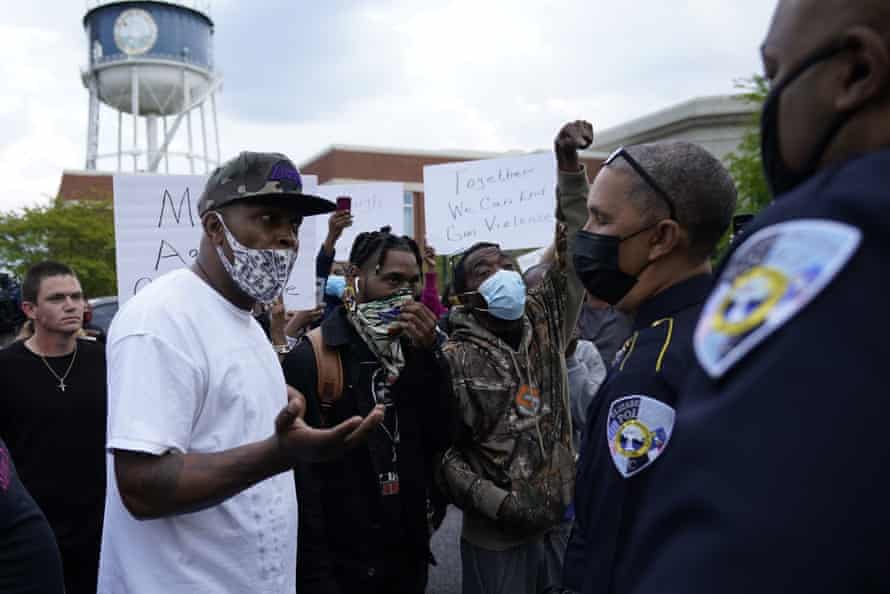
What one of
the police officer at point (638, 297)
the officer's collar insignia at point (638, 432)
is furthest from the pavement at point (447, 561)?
the officer's collar insignia at point (638, 432)

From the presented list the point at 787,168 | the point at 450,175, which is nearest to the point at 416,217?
the point at 450,175

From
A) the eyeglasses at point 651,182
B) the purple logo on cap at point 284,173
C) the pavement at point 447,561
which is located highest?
the purple logo on cap at point 284,173

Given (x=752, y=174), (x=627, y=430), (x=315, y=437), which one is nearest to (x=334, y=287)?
(x=315, y=437)

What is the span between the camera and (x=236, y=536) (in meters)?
2.21

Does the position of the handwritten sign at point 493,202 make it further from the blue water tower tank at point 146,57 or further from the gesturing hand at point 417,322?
the blue water tower tank at point 146,57

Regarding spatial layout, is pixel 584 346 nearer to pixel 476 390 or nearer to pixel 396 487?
pixel 476 390

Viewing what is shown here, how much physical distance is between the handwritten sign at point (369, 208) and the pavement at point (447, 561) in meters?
2.44

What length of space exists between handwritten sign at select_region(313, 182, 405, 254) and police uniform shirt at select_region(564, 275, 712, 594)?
4.48 m

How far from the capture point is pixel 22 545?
2629 mm

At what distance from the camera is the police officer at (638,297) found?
1789 mm

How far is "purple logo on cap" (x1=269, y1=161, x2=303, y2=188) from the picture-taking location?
98.0 inches

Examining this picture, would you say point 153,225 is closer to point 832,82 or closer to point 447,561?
point 447,561

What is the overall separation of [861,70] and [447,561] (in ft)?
19.3

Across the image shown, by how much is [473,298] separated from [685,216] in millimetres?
1890
